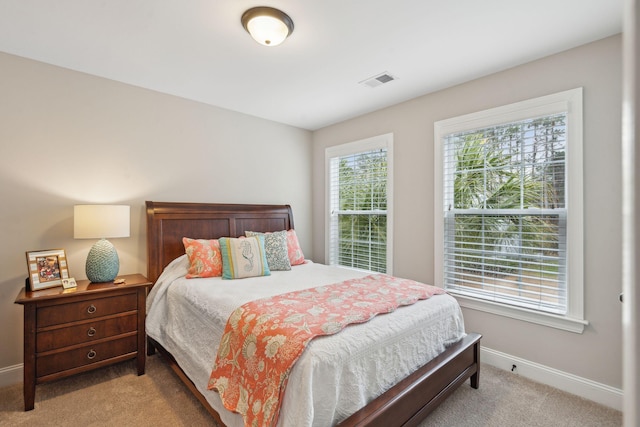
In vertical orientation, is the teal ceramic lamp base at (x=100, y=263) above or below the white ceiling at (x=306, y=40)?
below

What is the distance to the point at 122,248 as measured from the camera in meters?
2.87

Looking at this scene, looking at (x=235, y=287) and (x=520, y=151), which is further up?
(x=520, y=151)

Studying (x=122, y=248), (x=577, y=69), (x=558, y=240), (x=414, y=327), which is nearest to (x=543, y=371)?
(x=558, y=240)

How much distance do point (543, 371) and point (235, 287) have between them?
2.44m

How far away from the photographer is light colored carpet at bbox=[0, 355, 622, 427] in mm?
1957

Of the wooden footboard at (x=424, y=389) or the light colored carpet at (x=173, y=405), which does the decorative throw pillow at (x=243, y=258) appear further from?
the wooden footboard at (x=424, y=389)

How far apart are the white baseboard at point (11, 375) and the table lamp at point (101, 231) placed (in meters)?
0.85

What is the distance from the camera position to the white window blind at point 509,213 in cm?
235

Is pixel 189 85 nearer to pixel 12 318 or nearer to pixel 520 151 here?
pixel 12 318

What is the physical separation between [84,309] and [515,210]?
3396mm

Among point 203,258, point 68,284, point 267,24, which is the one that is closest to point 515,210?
point 267,24

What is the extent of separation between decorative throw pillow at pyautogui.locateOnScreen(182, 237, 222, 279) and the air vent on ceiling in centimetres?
203

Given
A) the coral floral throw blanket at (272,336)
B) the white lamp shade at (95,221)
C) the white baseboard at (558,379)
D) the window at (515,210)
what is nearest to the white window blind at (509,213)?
the window at (515,210)

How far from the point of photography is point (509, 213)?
101 inches
